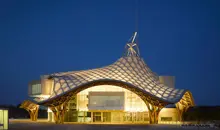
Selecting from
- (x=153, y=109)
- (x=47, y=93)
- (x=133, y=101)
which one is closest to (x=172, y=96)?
(x=153, y=109)

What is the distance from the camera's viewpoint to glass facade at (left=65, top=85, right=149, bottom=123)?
6238 cm

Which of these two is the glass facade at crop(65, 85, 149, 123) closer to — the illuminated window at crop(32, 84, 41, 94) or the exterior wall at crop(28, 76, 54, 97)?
the exterior wall at crop(28, 76, 54, 97)

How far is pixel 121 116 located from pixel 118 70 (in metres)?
7.21

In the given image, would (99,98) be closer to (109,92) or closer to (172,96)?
(109,92)

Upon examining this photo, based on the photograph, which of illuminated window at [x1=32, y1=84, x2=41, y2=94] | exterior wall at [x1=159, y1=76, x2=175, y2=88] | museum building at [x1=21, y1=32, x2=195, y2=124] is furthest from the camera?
exterior wall at [x1=159, y1=76, x2=175, y2=88]

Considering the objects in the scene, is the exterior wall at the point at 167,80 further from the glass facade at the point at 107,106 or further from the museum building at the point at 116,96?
the glass facade at the point at 107,106

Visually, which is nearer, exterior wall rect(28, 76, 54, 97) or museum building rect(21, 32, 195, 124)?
museum building rect(21, 32, 195, 124)

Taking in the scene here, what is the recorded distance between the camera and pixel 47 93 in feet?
217

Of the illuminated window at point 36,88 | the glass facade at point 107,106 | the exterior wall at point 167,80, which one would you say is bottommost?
the glass facade at point 107,106

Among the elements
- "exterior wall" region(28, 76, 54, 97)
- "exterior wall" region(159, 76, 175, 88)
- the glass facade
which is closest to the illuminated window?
"exterior wall" region(28, 76, 54, 97)

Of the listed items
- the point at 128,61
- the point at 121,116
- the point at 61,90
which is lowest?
the point at 121,116

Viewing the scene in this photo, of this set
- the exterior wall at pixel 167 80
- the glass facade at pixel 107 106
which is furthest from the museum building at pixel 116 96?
the exterior wall at pixel 167 80

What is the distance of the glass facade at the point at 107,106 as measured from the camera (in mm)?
62375

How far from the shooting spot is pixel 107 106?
6234 cm
